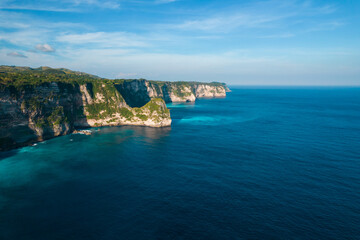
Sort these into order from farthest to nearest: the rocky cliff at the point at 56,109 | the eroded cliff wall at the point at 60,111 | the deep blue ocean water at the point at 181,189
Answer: the rocky cliff at the point at 56,109 < the eroded cliff wall at the point at 60,111 < the deep blue ocean water at the point at 181,189

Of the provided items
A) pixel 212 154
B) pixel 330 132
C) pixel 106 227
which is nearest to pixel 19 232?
pixel 106 227

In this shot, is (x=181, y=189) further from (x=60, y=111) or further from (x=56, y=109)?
(x=56, y=109)

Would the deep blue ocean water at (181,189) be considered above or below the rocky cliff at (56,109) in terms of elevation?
below

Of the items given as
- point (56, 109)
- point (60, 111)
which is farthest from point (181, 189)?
point (56, 109)

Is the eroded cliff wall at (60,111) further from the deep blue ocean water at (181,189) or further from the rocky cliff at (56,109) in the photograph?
Result: the deep blue ocean water at (181,189)

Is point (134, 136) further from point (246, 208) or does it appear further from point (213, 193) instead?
point (246, 208)

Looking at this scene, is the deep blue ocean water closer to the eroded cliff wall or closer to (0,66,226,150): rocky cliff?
the eroded cliff wall

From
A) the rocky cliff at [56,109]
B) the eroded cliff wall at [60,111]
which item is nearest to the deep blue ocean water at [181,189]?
the eroded cliff wall at [60,111]

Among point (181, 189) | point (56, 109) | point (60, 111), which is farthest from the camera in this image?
point (60, 111)

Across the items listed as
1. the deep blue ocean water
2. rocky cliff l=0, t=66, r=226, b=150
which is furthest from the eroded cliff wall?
the deep blue ocean water
